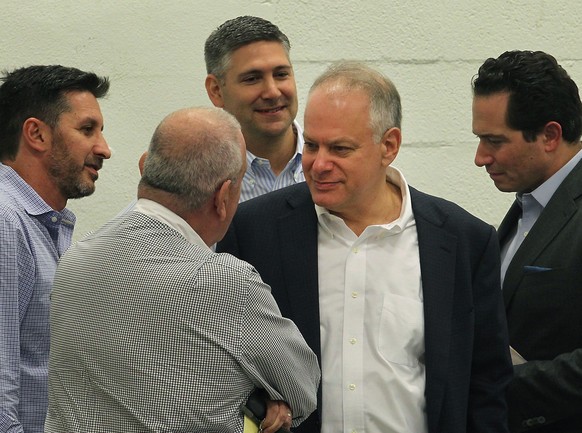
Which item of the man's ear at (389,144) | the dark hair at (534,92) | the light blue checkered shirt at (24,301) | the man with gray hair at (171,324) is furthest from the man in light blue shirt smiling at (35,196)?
the dark hair at (534,92)

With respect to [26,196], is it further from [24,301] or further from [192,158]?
[192,158]

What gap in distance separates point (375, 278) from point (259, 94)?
3.09 feet

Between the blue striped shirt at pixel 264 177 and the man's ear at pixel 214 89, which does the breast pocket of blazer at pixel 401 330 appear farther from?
the man's ear at pixel 214 89

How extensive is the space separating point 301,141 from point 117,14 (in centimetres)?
81

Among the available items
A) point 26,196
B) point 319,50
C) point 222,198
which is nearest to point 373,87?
point 222,198

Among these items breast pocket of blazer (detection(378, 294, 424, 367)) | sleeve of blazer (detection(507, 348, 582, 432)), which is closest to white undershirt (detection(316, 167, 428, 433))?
breast pocket of blazer (detection(378, 294, 424, 367))

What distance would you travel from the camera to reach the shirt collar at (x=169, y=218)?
72.6 inches

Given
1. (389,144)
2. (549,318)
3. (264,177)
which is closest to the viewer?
(389,144)

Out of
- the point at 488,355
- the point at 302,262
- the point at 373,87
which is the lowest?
the point at 488,355

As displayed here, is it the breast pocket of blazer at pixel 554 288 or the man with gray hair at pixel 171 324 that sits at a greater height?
the man with gray hair at pixel 171 324

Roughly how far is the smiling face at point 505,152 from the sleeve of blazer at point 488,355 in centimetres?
50

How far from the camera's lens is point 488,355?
2.28 m

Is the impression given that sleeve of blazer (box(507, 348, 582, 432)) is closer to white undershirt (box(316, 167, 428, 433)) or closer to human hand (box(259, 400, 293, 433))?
white undershirt (box(316, 167, 428, 433))

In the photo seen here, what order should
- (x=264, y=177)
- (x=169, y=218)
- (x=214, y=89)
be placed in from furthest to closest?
(x=214, y=89), (x=264, y=177), (x=169, y=218)
